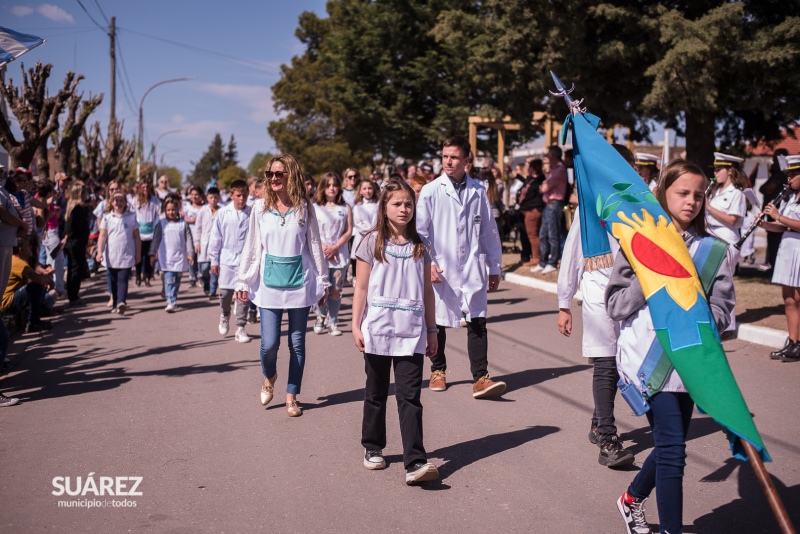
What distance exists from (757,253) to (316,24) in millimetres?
44119

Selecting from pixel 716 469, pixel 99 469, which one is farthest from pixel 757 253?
pixel 99 469

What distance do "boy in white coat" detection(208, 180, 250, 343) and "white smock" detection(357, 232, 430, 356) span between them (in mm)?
5615

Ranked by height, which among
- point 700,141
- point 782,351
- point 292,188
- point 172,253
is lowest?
point 782,351

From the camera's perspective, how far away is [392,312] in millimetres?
5285

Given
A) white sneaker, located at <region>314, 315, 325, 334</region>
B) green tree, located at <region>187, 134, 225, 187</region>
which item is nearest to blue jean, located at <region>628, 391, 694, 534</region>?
white sneaker, located at <region>314, 315, 325, 334</region>

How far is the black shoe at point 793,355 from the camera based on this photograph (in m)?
8.48

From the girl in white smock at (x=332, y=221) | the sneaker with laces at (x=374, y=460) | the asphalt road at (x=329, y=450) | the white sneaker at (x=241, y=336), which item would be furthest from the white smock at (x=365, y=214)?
the sneaker with laces at (x=374, y=460)

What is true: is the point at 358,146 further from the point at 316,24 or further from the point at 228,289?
the point at 228,289

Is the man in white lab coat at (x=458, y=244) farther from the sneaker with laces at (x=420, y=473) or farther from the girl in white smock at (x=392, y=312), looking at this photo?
the sneaker with laces at (x=420, y=473)

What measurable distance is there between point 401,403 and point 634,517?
1578 mm

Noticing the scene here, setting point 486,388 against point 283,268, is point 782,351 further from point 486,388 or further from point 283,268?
point 283,268

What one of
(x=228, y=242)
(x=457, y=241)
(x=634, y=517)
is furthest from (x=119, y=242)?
(x=634, y=517)

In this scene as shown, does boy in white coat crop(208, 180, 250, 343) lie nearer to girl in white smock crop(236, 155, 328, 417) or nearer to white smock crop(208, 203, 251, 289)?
white smock crop(208, 203, 251, 289)

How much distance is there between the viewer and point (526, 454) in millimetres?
5637
